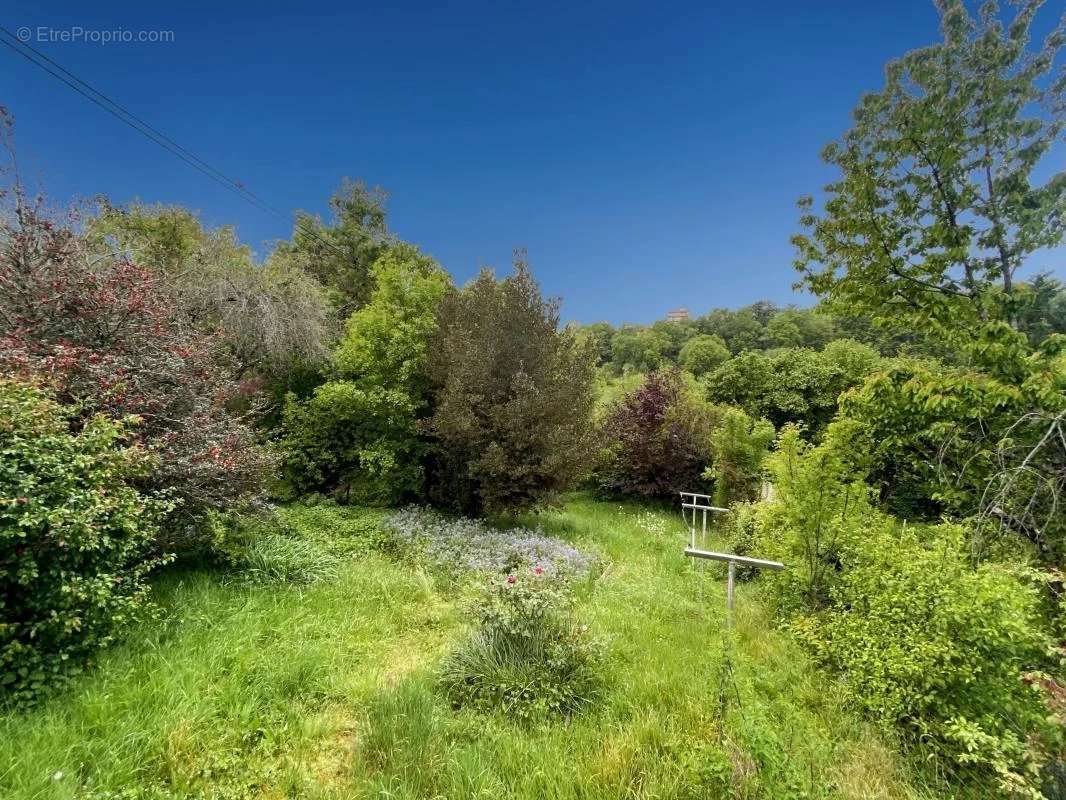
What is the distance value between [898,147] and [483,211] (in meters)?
21.0

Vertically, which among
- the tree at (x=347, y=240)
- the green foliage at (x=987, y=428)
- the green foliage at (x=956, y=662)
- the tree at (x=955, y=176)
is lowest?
the green foliage at (x=956, y=662)

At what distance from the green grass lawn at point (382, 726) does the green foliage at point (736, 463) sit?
4.68 m

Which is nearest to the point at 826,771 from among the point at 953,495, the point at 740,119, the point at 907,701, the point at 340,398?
the point at 907,701

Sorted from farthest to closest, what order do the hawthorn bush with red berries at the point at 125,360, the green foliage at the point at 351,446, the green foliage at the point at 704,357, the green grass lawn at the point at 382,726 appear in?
the green foliage at the point at 704,357, the green foliage at the point at 351,446, the hawthorn bush with red berries at the point at 125,360, the green grass lawn at the point at 382,726

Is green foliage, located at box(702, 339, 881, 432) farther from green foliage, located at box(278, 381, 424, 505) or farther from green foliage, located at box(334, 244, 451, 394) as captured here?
green foliage, located at box(278, 381, 424, 505)

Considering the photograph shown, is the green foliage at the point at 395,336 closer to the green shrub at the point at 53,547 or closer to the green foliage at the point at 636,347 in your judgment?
the green shrub at the point at 53,547

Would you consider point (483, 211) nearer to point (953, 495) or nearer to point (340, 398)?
point (340, 398)

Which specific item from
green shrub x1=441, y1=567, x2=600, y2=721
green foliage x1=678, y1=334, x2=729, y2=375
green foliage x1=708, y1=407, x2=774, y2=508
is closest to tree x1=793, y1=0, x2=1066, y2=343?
green foliage x1=708, y1=407, x2=774, y2=508

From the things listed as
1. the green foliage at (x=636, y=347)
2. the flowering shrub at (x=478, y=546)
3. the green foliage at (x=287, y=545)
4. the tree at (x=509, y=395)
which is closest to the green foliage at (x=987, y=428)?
the flowering shrub at (x=478, y=546)

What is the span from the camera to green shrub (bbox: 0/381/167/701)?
2.53 metres

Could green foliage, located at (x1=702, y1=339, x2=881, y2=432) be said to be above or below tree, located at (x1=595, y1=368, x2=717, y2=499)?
above

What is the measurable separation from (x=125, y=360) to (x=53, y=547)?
Answer: 2264 millimetres

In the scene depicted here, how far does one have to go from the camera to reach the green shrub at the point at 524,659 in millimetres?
→ 3027

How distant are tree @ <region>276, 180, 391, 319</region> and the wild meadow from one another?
202 inches
